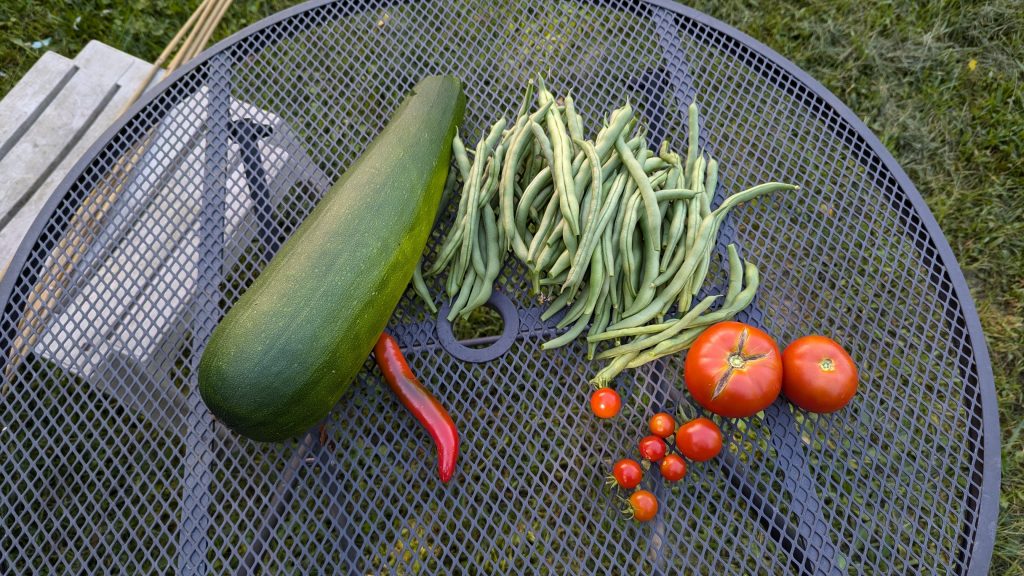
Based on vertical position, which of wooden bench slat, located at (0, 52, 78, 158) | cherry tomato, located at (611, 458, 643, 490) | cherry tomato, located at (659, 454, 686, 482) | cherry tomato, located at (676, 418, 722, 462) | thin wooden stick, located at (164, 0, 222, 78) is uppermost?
cherry tomato, located at (676, 418, 722, 462)

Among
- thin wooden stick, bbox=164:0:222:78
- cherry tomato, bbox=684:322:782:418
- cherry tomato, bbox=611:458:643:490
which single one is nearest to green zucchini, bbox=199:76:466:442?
cherry tomato, bbox=611:458:643:490

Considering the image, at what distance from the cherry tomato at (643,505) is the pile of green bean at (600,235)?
0.34 m

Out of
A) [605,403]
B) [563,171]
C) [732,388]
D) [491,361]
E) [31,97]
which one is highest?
[563,171]

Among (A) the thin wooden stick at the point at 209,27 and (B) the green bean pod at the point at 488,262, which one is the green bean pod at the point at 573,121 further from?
(A) the thin wooden stick at the point at 209,27

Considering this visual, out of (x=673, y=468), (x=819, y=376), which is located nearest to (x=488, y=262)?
(x=673, y=468)

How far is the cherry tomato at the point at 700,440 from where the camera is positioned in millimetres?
1809

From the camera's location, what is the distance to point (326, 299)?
177 centimetres

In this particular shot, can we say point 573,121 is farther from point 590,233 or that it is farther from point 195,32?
point 195,32

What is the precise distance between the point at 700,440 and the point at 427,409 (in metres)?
0.78

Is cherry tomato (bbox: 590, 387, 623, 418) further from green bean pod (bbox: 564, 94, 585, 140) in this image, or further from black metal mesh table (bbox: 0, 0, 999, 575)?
green bean pod (bbox: 564, 94, 585, 140)

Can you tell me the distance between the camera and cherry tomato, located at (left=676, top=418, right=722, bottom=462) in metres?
1.81

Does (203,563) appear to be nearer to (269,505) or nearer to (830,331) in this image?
(269,505)

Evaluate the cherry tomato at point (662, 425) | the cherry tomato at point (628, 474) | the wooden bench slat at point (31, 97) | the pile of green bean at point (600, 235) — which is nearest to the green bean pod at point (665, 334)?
the pile of green bean at point (600, 235)

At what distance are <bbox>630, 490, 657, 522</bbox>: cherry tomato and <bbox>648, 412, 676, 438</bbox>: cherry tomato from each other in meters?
0.17
